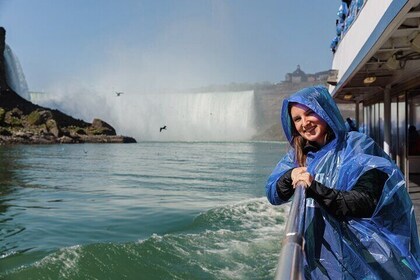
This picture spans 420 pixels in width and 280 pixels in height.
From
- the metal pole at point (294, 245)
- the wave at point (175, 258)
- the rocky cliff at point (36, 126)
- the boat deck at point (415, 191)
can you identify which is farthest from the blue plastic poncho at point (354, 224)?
the rocky cliff at point (36, 126)

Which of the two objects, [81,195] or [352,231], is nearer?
[352,231]

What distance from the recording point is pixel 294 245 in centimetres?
175

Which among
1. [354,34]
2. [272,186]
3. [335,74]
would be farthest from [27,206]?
[272,186]

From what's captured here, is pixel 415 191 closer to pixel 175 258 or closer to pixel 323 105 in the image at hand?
pixel 175 258

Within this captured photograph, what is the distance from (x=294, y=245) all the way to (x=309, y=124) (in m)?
0.88

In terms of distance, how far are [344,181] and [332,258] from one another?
38cm

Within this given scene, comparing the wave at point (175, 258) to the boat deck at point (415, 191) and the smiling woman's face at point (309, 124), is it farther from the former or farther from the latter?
the smiling woman's face at point (309, 124)

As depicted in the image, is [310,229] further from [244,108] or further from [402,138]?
[244,108]

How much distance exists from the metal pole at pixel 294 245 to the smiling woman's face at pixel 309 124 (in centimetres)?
33

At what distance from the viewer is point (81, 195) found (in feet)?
52.2

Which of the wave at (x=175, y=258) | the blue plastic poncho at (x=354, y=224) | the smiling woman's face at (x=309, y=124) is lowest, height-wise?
the wave at (x=175, y=258)

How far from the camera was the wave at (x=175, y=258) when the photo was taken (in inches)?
266

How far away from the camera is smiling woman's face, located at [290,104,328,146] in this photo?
8.01 ft

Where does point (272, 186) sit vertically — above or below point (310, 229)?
above
